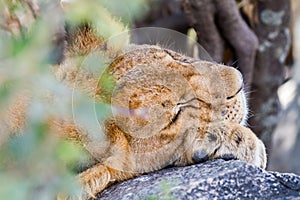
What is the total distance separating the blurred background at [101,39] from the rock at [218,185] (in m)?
0.18

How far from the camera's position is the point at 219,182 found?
74.9 inches

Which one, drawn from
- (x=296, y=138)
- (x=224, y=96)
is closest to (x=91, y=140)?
(x=224, y=96)

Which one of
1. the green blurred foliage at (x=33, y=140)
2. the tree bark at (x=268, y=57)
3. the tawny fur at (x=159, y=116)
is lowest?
the tree bark at (x=268, y=57)

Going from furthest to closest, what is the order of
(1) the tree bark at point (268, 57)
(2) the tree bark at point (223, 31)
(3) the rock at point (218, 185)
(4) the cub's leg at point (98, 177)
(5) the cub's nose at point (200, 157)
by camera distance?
(1) the tree bark at point (268, 57), (2) the tree bark at point (223, 31), (5) the cub's nose at point (200, 157), (4) the cub's leg at point (98, 177), (3) the rock at point (218, 185)

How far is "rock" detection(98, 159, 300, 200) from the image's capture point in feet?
6.09

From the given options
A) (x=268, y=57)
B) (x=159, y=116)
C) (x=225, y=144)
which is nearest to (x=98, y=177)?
(x=159, y=116)

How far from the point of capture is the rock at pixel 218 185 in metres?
1.86

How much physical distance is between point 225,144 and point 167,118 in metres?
0.19

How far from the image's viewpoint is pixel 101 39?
226cm

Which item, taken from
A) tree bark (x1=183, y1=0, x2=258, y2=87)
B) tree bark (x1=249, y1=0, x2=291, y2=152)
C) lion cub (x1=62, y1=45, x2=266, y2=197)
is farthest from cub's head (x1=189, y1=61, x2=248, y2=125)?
tree bark (x1=249, y1=0, x2=291, y2=152)

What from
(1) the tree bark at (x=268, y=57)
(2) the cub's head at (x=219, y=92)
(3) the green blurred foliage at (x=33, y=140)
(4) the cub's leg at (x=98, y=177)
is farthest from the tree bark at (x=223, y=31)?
(3) the green blurred foliage at (x=33, y=140)

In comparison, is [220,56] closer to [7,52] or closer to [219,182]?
[219,182]

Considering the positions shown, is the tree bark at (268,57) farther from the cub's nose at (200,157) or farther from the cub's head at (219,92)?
the cub's nose at (200,157)

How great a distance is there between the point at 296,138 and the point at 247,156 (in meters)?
4.17
